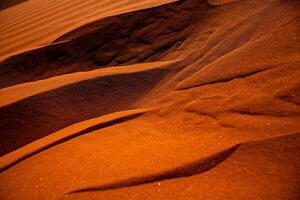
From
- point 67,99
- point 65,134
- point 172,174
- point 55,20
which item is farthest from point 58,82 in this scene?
point 55,20

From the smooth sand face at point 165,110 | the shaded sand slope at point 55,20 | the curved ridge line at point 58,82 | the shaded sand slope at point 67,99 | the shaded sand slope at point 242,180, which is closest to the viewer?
the shaded sand slope at point 242,180

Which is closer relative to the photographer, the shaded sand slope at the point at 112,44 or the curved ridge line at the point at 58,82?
the curved ridge line at the point at 58,82

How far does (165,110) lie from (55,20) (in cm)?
249

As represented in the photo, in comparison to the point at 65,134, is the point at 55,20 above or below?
above

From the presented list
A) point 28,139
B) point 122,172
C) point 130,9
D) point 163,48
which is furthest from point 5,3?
point 122,172

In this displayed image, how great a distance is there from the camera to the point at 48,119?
1418 mm

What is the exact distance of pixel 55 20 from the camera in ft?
10.8

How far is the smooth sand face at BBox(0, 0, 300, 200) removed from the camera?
91 centimetres

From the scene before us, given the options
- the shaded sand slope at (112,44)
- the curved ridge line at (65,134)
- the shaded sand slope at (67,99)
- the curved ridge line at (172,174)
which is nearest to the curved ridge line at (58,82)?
the shaded sand slope at (67,99)

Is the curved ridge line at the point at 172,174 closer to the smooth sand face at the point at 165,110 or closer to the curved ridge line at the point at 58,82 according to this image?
the smooth sand face at the point at 165,110

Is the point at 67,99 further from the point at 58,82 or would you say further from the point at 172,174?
the point at 172,174

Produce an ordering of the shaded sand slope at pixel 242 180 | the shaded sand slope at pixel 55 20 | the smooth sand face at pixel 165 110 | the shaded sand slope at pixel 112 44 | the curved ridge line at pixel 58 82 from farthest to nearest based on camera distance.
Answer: the shaded sand slope at pixel 55 20
the shaded sand slope at pixel 112 44
the curved ridge line at pixel 58 82
the smooth sand face at pixel 165 110
the shaded sand slope at pixel 242 180

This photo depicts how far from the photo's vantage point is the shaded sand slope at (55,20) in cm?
268

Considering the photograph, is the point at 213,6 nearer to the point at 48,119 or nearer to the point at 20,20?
the point at 48,119
